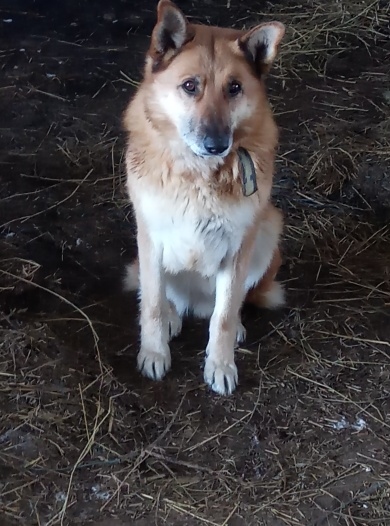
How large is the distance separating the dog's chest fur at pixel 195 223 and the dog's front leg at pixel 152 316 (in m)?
0.09

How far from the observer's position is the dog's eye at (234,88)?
2.62 metres

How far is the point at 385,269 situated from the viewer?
3.86m

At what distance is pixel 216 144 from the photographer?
2570 mm

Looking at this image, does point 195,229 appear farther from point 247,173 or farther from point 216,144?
point 216,144

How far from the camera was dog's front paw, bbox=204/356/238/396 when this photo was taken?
10.1 feet

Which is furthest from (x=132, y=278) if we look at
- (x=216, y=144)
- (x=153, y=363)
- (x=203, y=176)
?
(x=216, y=144)

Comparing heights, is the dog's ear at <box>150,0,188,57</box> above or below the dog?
above

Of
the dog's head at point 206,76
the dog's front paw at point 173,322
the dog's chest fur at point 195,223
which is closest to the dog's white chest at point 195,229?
the dog's chest fur at point 195,223

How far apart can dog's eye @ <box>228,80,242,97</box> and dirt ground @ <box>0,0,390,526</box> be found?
1217 millimetres

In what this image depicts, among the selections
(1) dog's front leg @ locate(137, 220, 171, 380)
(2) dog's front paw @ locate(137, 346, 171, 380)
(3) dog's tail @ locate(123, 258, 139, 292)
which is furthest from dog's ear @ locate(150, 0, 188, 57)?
(2) dog's front paw @ locate(137, 346, 171, 380)

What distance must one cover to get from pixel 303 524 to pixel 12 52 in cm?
385

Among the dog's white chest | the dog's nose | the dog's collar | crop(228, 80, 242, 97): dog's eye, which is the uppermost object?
crop(228, 80, 242, 97): dog's eye

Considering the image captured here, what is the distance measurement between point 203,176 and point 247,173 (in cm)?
17

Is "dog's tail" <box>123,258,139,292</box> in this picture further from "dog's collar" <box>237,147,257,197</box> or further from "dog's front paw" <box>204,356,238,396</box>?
"dog's collar" <box>237,147,257,197</box>
